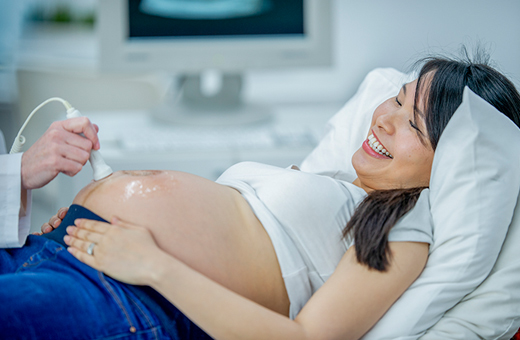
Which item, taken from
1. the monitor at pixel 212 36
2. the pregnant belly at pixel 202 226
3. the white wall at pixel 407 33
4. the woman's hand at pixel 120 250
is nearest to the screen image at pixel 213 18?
the monitor at pixel 212 36

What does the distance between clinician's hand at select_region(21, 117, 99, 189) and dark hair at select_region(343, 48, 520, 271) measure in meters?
0.51

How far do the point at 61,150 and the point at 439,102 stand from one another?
2.36ft

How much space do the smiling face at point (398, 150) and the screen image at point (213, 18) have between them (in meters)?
0.93

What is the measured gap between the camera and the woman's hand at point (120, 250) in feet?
2.43

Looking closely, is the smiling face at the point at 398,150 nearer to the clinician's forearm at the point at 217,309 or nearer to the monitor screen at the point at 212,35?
the clinician's forearm at the point at 217,309

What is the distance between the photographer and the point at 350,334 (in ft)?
2.50

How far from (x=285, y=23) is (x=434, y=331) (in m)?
1.32

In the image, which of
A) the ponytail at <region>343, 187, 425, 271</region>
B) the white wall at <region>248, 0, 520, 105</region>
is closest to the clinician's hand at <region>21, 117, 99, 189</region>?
the ponytail at <region>343, 187, 425, 271</region>

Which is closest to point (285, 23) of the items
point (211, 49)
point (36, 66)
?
point (211, 49)

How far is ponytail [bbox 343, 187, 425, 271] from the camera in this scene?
2.54ft

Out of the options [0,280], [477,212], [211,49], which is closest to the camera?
[0,280]

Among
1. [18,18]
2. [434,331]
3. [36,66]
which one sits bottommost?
[434,331]

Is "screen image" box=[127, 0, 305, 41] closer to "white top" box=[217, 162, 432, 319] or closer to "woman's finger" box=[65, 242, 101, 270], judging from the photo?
"white top" box=[217, 162, 432, 319]

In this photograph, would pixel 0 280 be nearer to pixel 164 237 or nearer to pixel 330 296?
pixel 164 237
